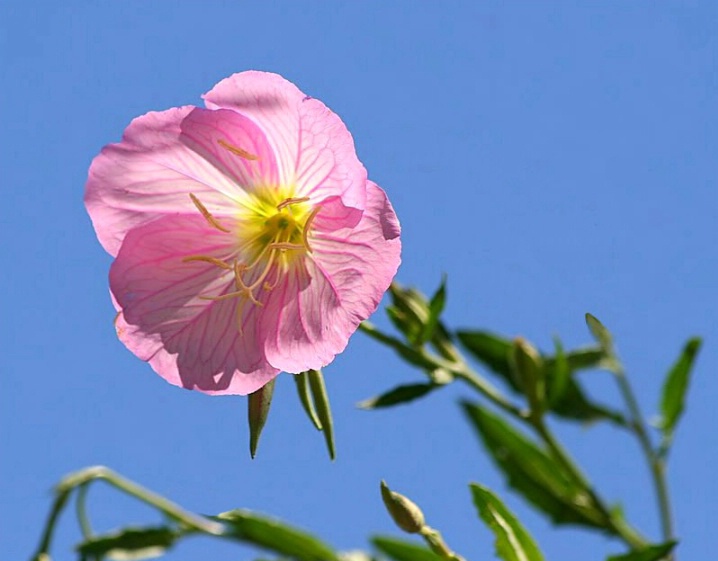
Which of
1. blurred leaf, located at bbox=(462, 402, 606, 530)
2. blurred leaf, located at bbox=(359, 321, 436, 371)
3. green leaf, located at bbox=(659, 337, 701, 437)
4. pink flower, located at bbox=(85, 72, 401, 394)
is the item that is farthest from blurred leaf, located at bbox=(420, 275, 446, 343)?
green leaf, located at bbox=(659, 337, 701, 437)

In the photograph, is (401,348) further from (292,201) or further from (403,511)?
(403,511)

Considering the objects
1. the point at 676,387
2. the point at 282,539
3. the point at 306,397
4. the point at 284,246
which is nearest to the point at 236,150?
the point at 284,246

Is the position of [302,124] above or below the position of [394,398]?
above

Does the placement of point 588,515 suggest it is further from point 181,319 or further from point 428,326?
point 181,319

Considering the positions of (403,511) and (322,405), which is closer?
(403,511)

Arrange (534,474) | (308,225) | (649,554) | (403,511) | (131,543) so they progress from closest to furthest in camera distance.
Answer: (403,511)
(649,554)
(308,225)
(131,543)
(534,474)

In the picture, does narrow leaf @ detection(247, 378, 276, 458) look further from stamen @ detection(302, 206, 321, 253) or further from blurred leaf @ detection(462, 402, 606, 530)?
blurred leaf @ detection(462, 402, 606, 530)

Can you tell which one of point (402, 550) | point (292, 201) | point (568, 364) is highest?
point (292, 201)

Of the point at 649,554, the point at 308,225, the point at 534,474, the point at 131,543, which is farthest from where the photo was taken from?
the point at 534,474
